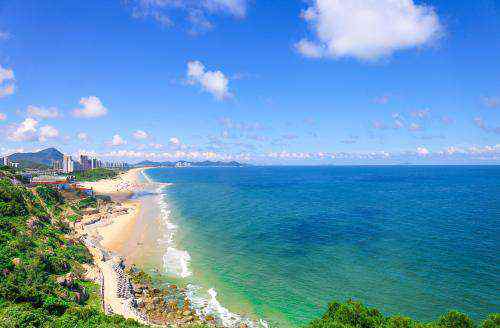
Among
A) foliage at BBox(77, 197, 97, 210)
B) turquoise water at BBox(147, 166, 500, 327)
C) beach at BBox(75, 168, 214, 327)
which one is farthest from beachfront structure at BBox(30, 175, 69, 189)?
turquoise water at BBox(147, 166, 500, 327)

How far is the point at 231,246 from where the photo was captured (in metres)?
59.2

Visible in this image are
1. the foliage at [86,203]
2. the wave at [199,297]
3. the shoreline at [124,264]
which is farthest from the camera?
the foliage at [86,203]

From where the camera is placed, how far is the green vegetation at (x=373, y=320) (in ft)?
72.3

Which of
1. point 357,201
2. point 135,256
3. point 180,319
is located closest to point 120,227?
point 135,256

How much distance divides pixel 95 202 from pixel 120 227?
3247cm

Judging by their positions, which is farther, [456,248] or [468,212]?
[468,212]

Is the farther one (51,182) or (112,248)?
(51,182)

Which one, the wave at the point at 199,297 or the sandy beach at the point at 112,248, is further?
the sandy beach at the point at 112,248

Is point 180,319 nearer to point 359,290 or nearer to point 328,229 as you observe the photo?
point 359,290

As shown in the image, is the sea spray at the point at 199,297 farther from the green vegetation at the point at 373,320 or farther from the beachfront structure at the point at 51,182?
the beachfront structure at the point at 51,182

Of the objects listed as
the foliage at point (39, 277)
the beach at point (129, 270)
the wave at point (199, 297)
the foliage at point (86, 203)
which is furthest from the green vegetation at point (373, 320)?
the foliage at point (86, 203)

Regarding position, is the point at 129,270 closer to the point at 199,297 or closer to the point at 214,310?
the point at 199,297

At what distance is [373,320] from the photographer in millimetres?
24000

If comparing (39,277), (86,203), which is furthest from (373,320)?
(86,203)
